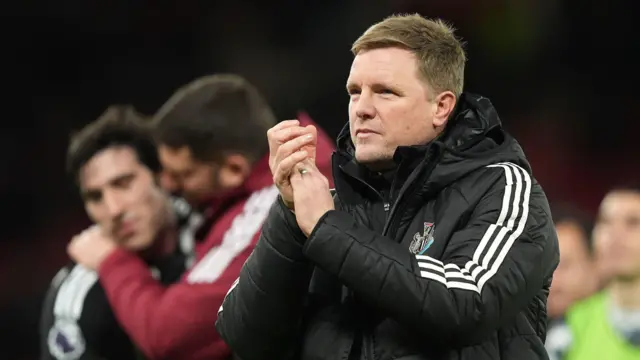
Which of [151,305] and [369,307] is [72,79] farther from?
[369,307]

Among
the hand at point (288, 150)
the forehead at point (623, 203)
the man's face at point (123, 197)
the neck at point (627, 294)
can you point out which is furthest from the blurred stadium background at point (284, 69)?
the hand at point (288, 150)

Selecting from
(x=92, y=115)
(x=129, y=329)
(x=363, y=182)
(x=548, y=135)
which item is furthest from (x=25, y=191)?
(x=363, y=182)

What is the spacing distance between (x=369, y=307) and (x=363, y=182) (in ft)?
0.93

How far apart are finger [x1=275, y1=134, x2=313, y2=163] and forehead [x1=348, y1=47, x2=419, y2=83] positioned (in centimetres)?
21

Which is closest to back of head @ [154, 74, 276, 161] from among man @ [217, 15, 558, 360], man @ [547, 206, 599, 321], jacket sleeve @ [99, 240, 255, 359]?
→ jacket sleeve @ [99, 240, 255, 359]

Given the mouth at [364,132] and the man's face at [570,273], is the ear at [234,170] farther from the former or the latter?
the man's face at [570,273]

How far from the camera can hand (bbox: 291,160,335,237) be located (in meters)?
2.17

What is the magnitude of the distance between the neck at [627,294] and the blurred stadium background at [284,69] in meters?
2.63

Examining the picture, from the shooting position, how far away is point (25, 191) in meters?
7.63

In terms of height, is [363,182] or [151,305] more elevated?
[363,182]

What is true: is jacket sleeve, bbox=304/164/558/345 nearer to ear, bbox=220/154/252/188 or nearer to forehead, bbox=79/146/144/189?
ear, bbox=220/154/252/188

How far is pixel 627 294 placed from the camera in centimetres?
494

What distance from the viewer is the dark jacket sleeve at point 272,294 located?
7.24 ft

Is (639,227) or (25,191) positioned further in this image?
(25,191)
